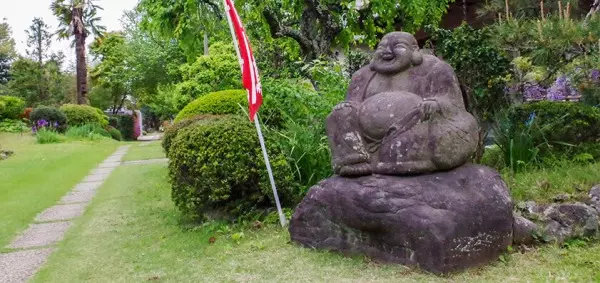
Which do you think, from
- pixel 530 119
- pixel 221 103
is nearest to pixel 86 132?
pixel 221 103

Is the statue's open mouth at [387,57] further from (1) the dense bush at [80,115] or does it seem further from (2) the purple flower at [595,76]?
(1) the dense bush at [80,115]

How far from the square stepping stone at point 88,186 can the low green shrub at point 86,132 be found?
10.9 m

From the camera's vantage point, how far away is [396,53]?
505 centimetres

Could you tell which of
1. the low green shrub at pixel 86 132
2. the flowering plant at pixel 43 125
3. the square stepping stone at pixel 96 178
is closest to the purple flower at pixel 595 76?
the square stepping stone at pixel 96 178

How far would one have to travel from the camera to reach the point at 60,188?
34.8ft

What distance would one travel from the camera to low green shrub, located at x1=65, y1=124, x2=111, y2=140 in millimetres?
21953

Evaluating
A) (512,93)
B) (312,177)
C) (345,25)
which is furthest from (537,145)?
(345,25)

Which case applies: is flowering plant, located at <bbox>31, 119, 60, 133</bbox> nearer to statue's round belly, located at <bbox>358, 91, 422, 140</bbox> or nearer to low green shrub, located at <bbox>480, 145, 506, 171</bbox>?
low green shrub, located at <bbox>480, 145, 506, 171</bbox>

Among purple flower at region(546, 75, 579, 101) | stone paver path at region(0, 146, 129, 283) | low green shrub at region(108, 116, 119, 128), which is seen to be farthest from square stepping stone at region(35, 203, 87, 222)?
low green shrub at region(108, 116, 119, 128)

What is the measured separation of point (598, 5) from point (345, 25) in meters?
5.74

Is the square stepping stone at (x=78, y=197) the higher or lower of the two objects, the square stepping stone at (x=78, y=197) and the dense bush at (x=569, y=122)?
the lower

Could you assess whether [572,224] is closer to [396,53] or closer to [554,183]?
[554,183]

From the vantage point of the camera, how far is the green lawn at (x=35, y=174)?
8154 millimetres

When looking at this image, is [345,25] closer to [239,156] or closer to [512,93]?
[512,93]
